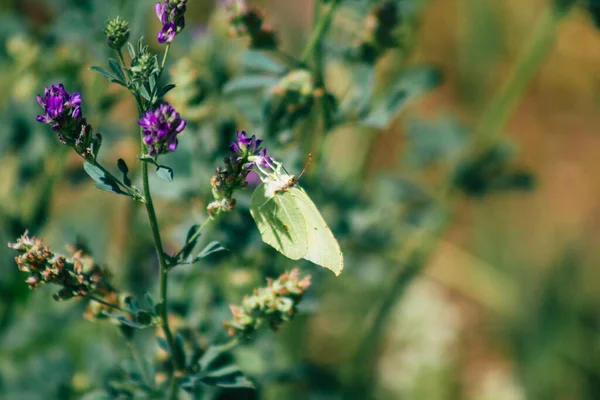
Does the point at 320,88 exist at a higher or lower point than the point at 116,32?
lower

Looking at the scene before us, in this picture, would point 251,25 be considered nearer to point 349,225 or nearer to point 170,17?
point 170,17

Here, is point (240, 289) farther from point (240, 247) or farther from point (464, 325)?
point (464, 325)

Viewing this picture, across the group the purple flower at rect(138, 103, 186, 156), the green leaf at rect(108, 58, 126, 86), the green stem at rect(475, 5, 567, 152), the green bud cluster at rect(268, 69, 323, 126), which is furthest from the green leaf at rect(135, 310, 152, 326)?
the green stem at rect(475, 5, 567, 152)

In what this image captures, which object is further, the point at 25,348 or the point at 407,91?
the point at 25,348

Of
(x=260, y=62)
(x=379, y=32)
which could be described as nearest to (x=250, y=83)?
(x=260, y=62)

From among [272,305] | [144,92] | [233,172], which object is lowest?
[272,305]

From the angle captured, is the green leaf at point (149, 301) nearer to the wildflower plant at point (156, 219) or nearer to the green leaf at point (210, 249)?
the wildflower plant at point (156, 219)

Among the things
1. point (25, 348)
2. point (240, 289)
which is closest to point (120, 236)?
point (25, 348)

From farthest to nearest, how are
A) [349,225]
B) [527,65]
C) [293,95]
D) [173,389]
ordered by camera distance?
1. [527,65]
2. [349,225]
3. [293,95]
4. [173,389]
